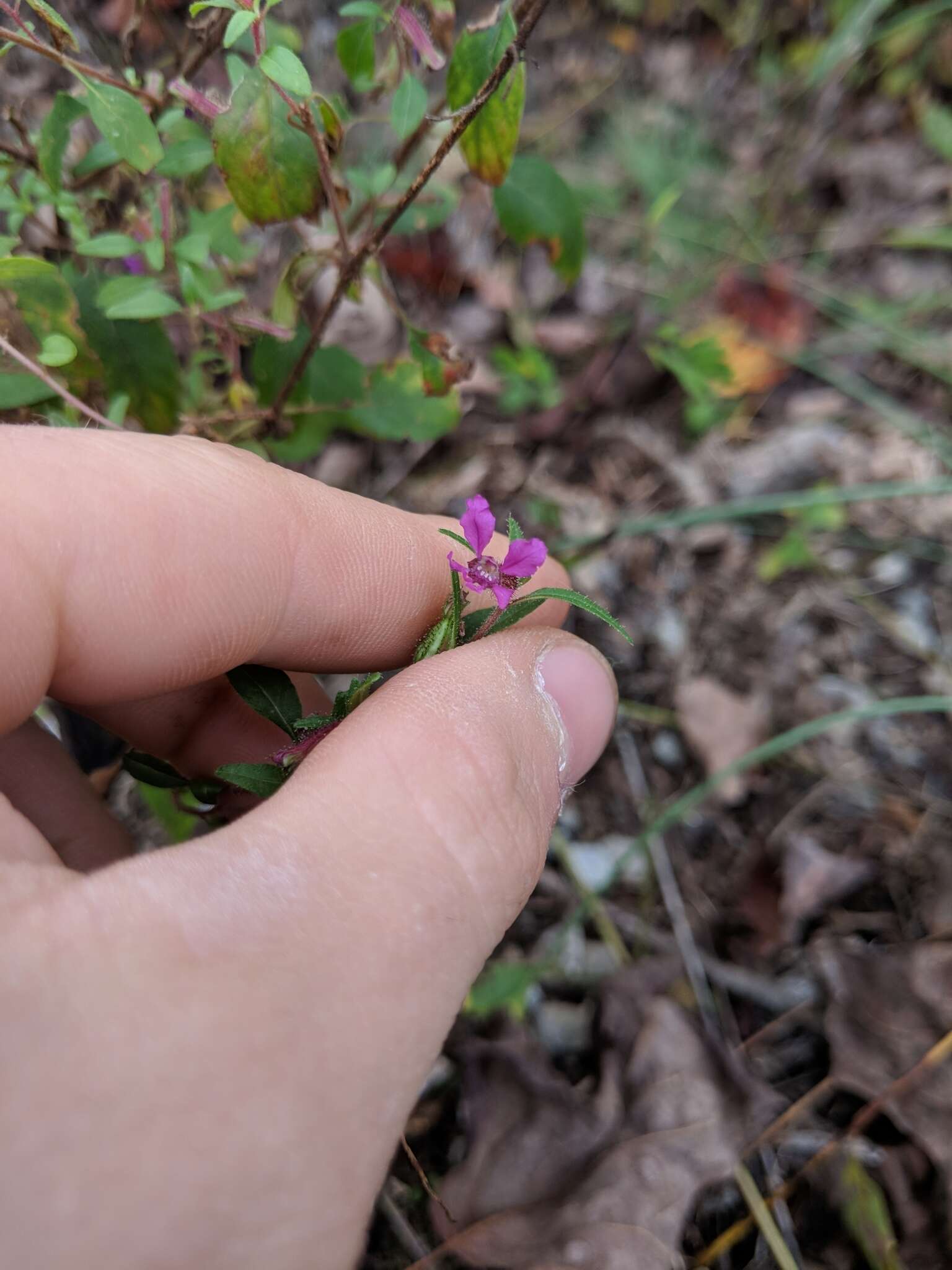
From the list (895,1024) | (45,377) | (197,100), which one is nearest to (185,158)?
(197,100)

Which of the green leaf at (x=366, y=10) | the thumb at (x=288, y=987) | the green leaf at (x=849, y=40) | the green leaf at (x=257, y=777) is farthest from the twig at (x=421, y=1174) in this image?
the green leaf at (x=849, y=40)

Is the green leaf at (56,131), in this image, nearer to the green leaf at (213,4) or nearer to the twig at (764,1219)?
the green leaf at (213,4)

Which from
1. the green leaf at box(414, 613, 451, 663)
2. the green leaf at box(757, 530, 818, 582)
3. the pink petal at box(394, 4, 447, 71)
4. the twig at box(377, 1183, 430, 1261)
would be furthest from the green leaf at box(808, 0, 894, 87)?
the twig at box(377, 1183, 430, 1261)

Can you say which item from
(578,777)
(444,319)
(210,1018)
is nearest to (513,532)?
A: (578,777)

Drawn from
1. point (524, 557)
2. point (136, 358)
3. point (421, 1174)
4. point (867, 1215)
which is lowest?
point (867, 1215)

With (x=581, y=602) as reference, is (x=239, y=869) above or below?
below

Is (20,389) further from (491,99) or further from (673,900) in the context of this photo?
(673,900)

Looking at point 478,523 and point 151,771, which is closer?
point 478,523
